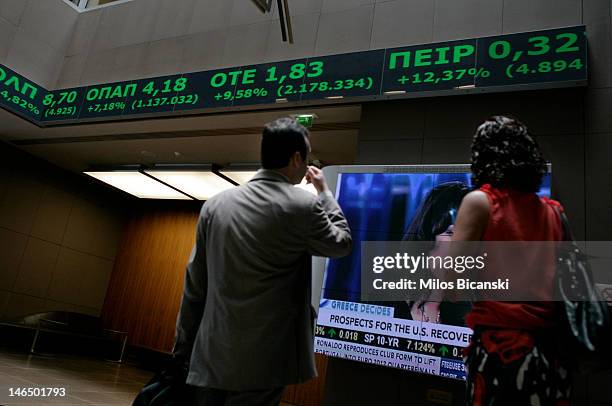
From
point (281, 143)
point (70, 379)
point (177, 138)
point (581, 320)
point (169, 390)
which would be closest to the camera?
point (581, 320)

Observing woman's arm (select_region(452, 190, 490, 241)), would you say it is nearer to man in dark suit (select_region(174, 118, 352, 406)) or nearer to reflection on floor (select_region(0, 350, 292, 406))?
man in dark suit (select_region(174, 118, 352, 406))

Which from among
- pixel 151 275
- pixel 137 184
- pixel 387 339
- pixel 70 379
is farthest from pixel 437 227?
pixel 151 275

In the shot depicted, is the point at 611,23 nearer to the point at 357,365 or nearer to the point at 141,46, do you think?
the point at 357,365

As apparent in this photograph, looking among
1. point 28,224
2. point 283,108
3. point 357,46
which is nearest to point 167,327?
point 28,224

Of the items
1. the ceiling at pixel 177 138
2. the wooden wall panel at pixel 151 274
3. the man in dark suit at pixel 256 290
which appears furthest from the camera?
the wooden wall panel at pixel 151 274

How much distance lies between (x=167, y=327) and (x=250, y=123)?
4.12 m

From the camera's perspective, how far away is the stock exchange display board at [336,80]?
10.4 feet

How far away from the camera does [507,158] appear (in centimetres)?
129

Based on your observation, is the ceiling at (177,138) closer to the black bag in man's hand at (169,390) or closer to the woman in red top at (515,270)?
the woman in red top at (515,270)

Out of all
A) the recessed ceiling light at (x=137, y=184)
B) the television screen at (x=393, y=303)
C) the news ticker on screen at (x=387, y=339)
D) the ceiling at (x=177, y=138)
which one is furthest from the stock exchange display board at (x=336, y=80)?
the news ticker on screen at (x=387, y=339)

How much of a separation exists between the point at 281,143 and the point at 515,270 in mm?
801

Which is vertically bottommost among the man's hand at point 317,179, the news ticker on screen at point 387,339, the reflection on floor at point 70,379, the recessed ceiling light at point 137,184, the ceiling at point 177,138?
the reflection on floor at point 70,379

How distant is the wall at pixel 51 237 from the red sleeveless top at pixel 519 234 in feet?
24.3

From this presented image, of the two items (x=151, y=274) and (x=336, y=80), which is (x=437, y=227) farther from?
(x=151, y=274)
